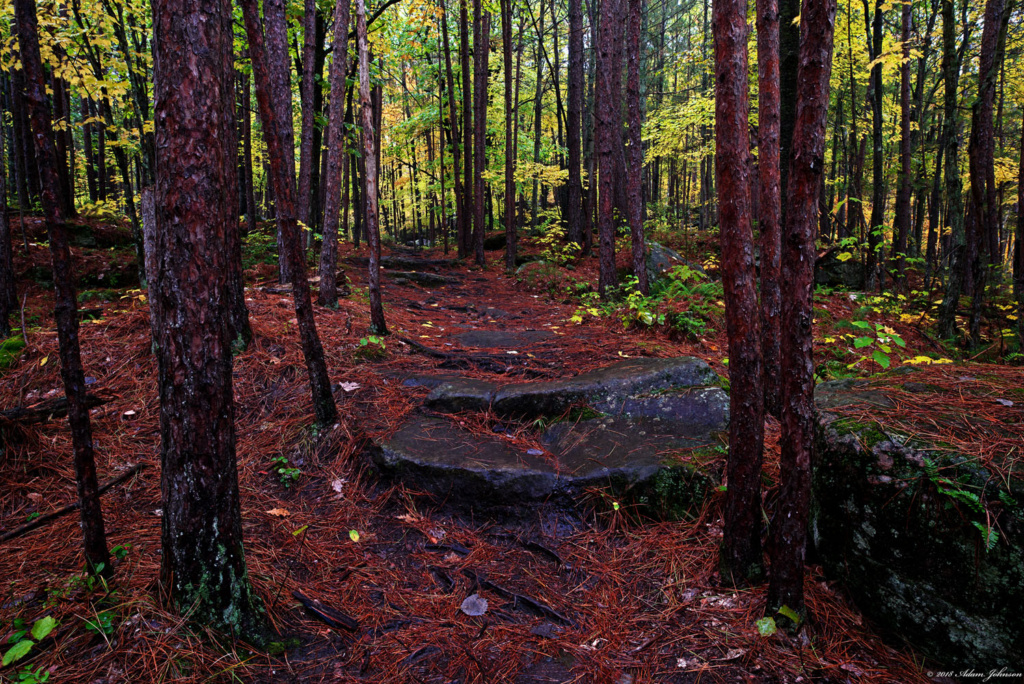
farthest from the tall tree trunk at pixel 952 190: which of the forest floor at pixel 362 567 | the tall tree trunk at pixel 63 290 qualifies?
the tall tree trunk at pixel 63 290

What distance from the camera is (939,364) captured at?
3.66m

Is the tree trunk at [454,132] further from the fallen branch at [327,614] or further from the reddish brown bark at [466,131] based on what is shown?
the fallen branch at [327,614]

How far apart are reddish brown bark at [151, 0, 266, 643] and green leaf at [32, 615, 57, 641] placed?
42 cm

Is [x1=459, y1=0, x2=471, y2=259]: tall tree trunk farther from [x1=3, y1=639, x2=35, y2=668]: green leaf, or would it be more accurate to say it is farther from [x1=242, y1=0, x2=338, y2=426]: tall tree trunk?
[x1=3, y1=639, x2=35, y2=668]: green leaf

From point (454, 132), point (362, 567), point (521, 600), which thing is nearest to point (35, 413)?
point (362, 567)

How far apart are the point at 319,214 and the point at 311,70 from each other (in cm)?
618

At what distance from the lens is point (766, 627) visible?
233 cm

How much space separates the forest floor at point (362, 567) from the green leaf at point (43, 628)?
5 centimetres

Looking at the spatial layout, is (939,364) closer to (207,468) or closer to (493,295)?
(207,468)

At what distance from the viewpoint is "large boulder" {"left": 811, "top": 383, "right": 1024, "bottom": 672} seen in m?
1.95

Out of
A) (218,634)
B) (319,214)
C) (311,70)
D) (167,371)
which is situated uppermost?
(311,70)

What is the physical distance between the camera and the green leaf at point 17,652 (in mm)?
2014

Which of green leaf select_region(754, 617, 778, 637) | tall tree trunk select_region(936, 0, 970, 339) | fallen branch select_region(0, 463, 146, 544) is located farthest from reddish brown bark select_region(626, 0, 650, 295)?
fallen branch select_region(0, 463, 146, 544)

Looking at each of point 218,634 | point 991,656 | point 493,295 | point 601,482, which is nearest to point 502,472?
point 601,482
